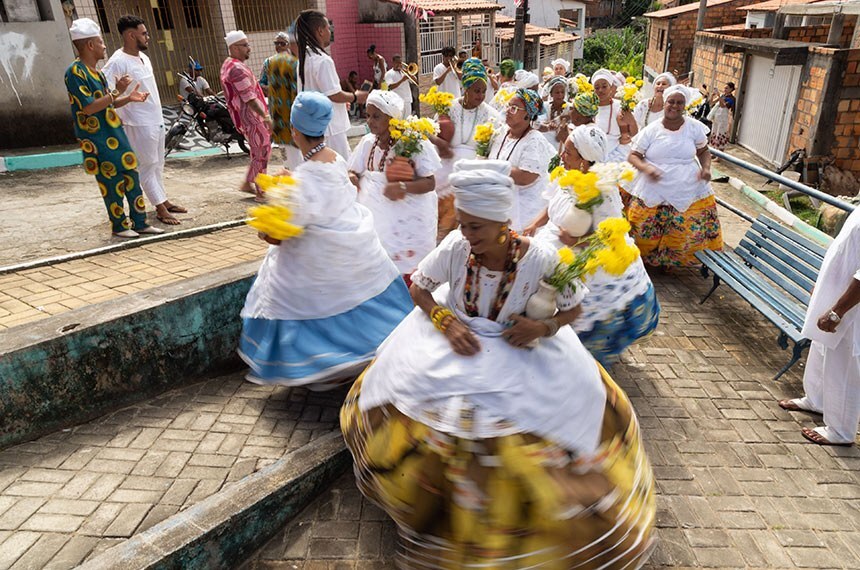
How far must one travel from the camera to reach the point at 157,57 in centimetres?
1433

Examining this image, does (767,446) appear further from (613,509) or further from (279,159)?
(279,159)

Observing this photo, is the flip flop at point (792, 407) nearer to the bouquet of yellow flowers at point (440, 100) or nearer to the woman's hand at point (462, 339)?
the woman's hand at point (462, 339)

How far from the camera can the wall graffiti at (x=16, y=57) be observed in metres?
9.12

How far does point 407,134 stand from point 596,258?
2.52 metres

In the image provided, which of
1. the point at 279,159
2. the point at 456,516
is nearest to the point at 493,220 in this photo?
the point at 456,516

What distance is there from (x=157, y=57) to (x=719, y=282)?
543 inches

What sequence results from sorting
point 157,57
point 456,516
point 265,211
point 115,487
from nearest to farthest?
point 456,516
point 115,487
point 265,211
point 157,57

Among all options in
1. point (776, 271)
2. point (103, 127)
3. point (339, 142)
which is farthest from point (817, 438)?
point (103, 127)

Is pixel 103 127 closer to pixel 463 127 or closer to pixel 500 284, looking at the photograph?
pixel 463 127

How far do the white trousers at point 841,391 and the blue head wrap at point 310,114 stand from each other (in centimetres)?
362

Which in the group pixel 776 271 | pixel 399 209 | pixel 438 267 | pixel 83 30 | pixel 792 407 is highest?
pixel 83 30

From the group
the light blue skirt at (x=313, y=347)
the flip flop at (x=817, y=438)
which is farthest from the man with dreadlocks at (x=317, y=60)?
the flip flop at (x=817, y=438)

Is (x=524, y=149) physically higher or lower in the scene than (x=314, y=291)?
higher

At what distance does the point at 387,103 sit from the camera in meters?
4.72
